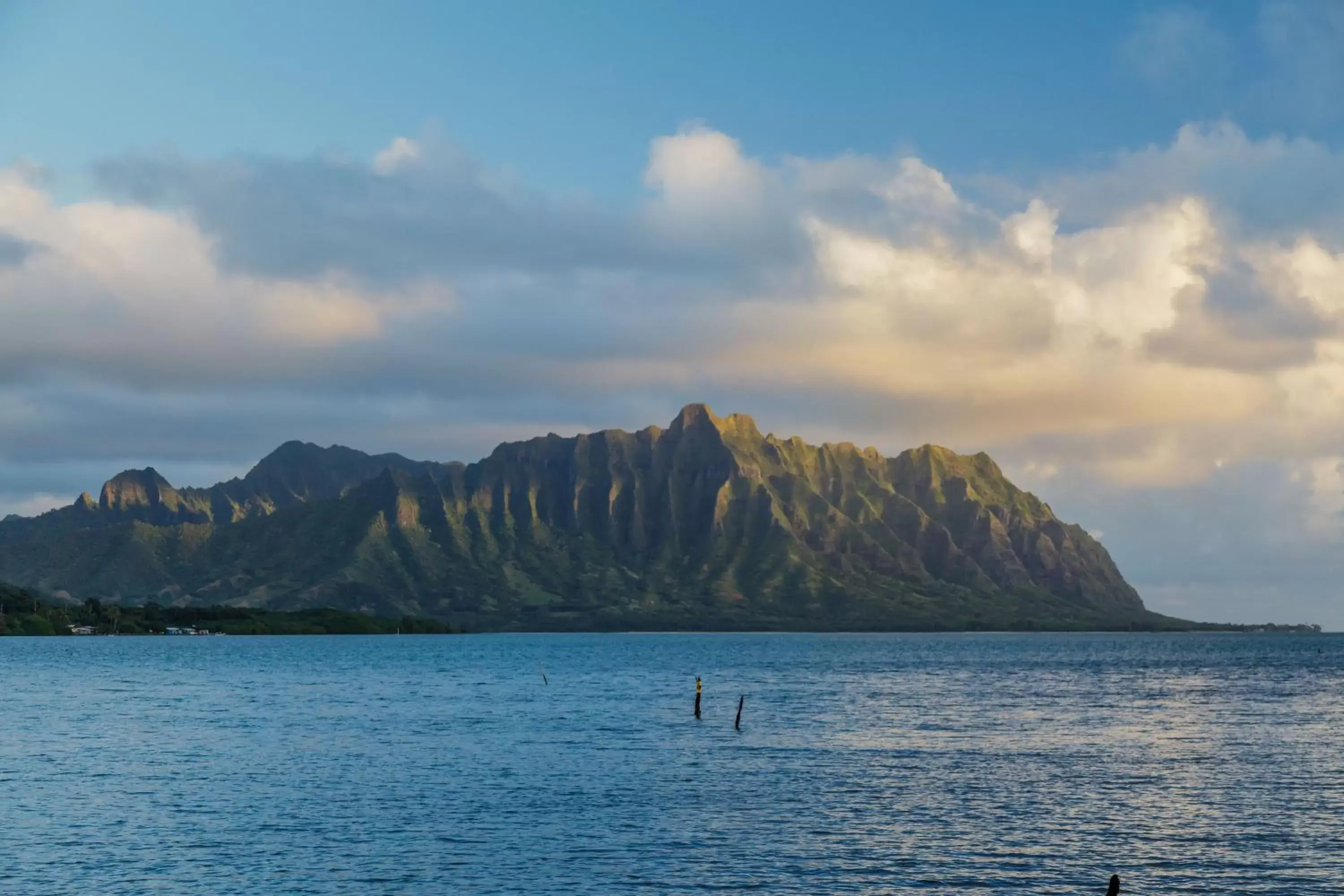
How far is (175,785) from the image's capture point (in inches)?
3061

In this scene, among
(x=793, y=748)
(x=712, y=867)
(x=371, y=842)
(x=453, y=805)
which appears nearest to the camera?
(x=712, y=867)

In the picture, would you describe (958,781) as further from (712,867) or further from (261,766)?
(261,766)

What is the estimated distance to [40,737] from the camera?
10600 centimetres

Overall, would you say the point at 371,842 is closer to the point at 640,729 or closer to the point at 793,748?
the point at 793,748

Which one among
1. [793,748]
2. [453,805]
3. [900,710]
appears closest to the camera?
[453,805]

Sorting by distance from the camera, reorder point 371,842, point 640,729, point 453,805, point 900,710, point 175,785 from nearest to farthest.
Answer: point 371,842 < point 453,805 < point 175,785 < point 640,729 < point 900,710

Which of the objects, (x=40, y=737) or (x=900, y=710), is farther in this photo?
(x=900, y=710)

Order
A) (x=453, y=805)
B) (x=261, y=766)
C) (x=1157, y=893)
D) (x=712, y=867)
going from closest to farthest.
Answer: (x=1157, y=893) < (x=712, y=867) < (x=453, y=805) < (x=261, y=766)

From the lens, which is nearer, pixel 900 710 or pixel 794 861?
pixel 794 861

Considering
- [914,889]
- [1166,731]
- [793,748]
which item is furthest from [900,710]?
[914,889]

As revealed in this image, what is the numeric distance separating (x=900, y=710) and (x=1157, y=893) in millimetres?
87693

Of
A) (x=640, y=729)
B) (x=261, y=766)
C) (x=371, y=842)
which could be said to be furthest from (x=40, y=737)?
(x=371, y=842)

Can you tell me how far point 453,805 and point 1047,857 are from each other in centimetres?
3160

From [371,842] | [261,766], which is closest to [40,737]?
[261,766]
